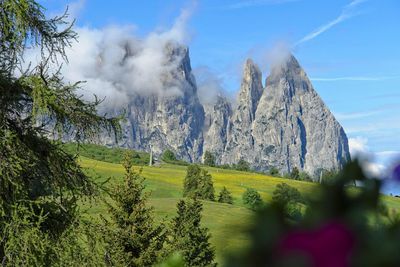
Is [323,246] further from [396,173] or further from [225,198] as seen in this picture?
[225,198]

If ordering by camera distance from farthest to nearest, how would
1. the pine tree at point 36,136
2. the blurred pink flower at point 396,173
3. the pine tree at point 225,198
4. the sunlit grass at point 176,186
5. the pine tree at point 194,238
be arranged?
the pine tree at point 225,198
the sunlit grass at point 176,186
the pine tree at point 194,238
the pine tree at point 36,136
the blurred pink flower at point 396,173

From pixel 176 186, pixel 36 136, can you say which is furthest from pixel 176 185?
pixel 36 136

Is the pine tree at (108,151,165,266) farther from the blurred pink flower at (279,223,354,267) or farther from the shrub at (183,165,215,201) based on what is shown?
the shrub at (183,165,215,201)

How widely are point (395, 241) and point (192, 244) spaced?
3159 cm

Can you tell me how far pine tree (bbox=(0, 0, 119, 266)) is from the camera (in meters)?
9.16

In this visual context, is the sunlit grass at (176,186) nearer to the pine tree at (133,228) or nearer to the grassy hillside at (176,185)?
the grassy hillside at (176,185)

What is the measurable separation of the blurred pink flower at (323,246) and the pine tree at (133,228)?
18181mm

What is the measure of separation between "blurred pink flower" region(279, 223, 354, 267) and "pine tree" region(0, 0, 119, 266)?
908 cm

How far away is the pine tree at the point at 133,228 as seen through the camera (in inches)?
726

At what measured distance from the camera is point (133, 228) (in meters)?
19.1

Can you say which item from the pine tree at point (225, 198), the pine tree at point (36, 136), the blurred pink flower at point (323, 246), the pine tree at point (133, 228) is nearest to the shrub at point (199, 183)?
the pine tree at point (225, 198)

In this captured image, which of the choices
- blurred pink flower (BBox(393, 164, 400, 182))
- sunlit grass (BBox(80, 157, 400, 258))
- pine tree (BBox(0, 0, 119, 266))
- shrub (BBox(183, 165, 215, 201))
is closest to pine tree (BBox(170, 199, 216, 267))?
sunlit grass (BBox(80, 157, 400, 258))

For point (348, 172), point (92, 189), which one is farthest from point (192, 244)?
point (348, 172)

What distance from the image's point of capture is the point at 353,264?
0.44 m
